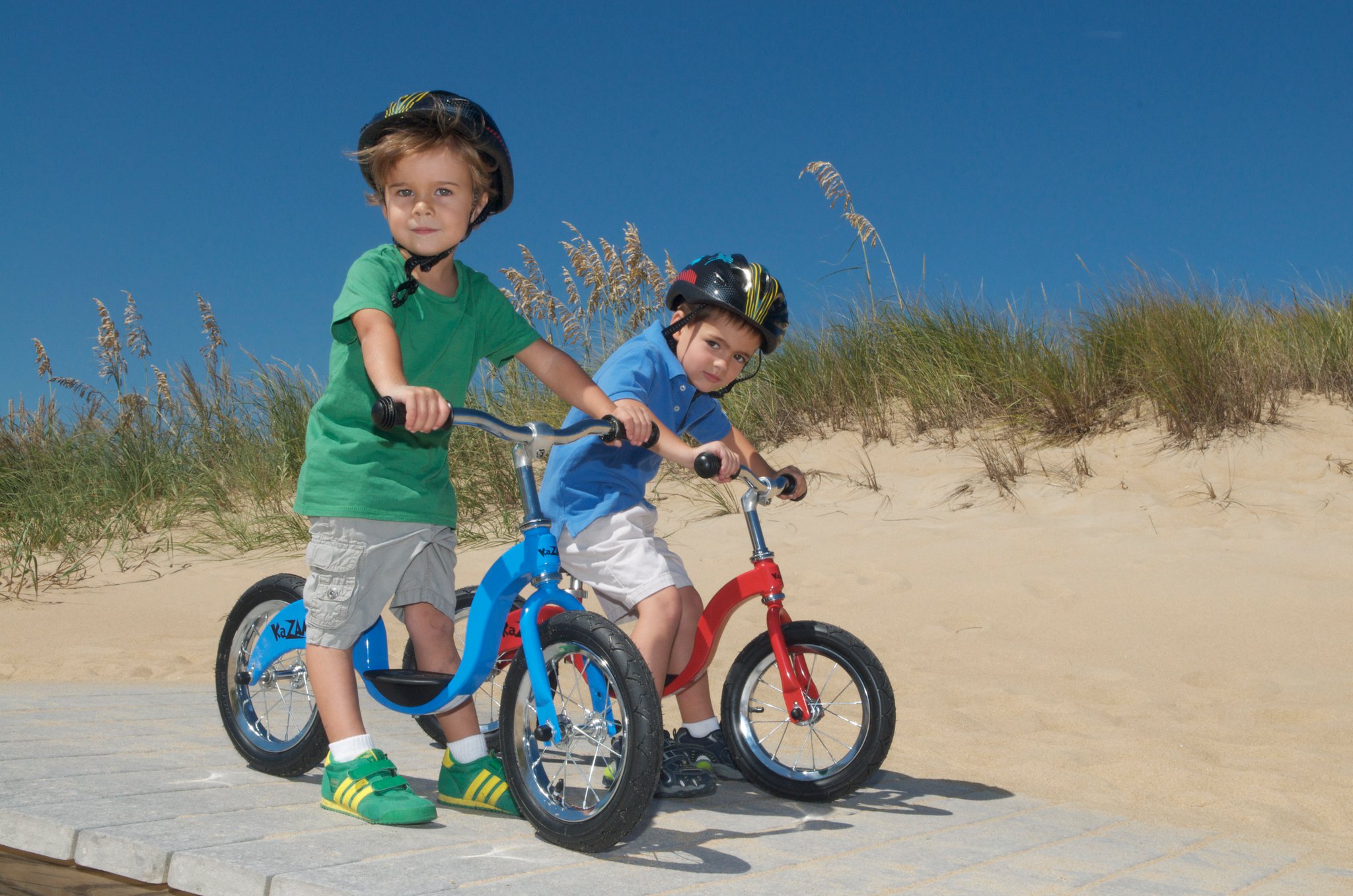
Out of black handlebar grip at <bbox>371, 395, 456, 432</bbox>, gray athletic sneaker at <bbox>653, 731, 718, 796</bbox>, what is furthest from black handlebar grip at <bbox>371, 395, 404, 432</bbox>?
gray athletic sneaker at <bbox>653, 731, 718, 796</bbox>

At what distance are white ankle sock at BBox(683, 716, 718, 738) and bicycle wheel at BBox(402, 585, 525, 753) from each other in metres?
0.62

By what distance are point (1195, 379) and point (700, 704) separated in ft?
19.1

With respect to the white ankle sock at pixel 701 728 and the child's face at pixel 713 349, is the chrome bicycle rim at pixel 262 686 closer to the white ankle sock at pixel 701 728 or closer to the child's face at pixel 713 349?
the white ankle sock at pixel 701 728

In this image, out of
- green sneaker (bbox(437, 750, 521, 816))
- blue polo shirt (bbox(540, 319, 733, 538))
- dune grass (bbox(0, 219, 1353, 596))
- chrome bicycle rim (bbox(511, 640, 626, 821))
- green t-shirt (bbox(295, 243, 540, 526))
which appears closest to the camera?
chrome bicycle rim (bbox(511, 640, 626, 821))

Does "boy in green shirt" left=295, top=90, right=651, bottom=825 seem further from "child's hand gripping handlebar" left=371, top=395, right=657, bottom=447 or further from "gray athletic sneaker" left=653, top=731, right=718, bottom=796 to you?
"gray athletic sneaker" left=653, top=731, right=718, bottom=796

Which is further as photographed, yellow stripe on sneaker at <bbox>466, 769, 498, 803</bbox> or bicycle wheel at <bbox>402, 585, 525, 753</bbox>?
bicycle wheel at <bbox>402, 585, 525, 753</bbox>

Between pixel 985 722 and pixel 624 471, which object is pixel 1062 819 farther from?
pixel 624 471

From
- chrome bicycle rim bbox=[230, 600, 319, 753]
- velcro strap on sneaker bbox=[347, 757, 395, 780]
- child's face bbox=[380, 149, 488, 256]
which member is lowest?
velcro strap on sneaker bbox=[347, 757, 395, 780]

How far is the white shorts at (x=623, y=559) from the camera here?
131 inches

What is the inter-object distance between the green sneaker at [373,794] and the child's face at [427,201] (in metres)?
1.35

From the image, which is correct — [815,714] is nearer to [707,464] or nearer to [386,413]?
[707,464]

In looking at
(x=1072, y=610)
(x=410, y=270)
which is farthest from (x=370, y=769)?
(x=1072, y=610)

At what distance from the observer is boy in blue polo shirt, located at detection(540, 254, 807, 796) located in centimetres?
332

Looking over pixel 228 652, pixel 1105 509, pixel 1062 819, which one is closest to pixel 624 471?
pixel 228 652
